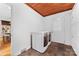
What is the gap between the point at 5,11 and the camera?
5.40 feet

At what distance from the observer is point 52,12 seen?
5.65 ft

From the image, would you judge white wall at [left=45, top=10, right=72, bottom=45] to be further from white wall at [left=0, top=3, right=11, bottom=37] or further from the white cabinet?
white wall at [left=0, top=3, right=11, bottom=37]

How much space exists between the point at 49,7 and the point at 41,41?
0.49 metres

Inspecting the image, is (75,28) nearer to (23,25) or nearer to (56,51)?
(56,51)

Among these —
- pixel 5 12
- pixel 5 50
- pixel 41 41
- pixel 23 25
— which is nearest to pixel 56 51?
pixel 41 41

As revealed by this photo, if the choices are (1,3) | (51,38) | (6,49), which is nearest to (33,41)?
(51,38)

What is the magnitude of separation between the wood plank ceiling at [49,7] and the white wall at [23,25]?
59mm

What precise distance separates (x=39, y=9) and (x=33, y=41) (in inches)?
17.8

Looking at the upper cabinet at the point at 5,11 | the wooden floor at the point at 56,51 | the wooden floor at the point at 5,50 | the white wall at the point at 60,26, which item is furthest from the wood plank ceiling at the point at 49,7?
the wooden floor at the point at 5,50

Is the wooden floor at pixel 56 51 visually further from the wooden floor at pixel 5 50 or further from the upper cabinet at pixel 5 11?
the upper cabinet at pixel 5 11

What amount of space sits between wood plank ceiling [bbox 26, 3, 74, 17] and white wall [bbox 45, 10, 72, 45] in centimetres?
6

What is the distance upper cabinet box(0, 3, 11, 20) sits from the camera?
1639 mm

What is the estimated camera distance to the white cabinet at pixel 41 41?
173 centimetres

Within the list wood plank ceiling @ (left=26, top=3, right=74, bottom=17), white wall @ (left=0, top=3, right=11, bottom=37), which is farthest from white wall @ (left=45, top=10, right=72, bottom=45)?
white wall @ (left=0, top=3, right=11, bottom=37)
